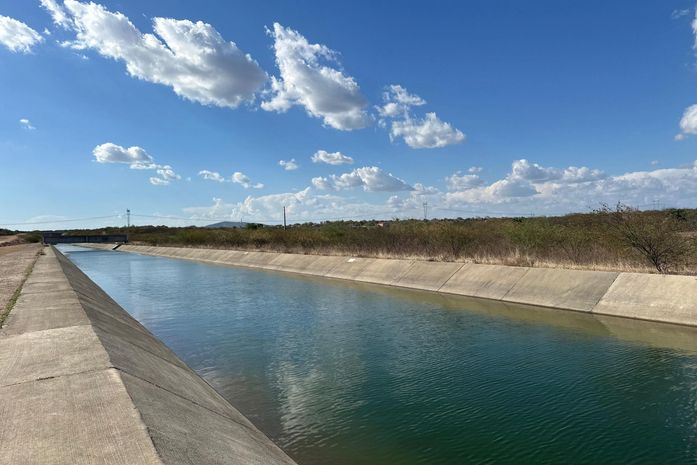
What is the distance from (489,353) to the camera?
1280 centimetres

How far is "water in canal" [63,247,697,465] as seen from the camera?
24.1ft

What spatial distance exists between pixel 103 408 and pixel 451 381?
7.30 m

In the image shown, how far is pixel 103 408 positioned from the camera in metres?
5.21

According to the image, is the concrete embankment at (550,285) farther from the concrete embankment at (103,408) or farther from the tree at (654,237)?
the concrete embankment at (103,408)

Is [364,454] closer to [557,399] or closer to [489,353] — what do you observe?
[557,399]

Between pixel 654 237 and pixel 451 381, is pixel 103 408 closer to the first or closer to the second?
pixel 451 381

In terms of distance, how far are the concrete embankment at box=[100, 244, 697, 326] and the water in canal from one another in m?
0.93

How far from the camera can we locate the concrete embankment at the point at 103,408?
4.28m

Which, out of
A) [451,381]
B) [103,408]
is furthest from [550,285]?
[103,408]

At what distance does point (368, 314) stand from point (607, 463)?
1260 centimetres

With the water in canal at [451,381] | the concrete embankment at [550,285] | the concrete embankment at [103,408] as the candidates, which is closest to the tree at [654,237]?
the concrete embankment at [550,285]

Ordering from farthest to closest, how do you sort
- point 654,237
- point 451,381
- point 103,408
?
point 654,237 < point 451,381 < point 103,408

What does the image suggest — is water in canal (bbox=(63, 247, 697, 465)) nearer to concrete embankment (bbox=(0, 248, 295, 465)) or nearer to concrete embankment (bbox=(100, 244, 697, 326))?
concrete embankment (bbox=(100, 244, 697, 326))

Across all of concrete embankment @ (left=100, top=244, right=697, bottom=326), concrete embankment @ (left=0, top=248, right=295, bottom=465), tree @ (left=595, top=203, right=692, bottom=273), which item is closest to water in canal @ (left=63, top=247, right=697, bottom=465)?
concrete embankment @ (left=100, top=244, right=697, bottom=326)
